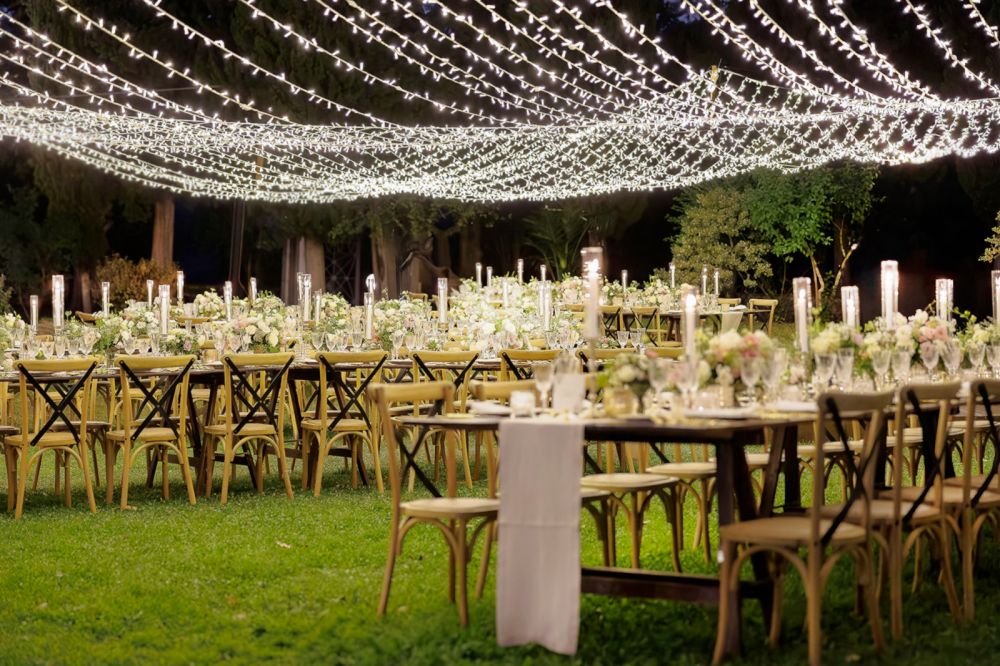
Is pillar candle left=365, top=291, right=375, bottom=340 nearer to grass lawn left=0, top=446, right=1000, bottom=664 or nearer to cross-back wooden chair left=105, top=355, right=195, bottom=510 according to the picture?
cross-back wooden chair left=105, top=355, right=195, bottom=510

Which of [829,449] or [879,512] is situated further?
[829,449]

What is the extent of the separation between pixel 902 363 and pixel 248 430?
3.87m

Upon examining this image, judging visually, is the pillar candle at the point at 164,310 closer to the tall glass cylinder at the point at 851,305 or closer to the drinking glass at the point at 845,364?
the tall glass cylinder at the point at 851,305

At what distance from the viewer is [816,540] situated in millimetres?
4496

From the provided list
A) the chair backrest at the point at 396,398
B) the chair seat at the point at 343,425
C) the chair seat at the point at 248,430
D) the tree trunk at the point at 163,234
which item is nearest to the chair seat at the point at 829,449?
the chair backrest at the point at 396,398

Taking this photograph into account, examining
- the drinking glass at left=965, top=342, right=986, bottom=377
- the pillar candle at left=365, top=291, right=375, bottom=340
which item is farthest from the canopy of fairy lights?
the drinking glass at left=965, top=342, right=986, bottom=377

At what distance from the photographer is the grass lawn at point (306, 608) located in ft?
16.0

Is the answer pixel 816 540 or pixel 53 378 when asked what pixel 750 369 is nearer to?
pixel 816 540

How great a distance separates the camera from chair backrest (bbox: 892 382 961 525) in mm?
4797

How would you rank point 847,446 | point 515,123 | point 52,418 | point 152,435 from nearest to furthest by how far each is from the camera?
point 847,446 < point 52,418 < point 152,435 < point 515,123

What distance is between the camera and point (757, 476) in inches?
323

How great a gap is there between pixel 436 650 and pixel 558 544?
56cm

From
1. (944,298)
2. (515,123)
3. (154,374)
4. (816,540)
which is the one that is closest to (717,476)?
(816,540)

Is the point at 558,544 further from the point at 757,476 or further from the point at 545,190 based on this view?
the point at 545,190
